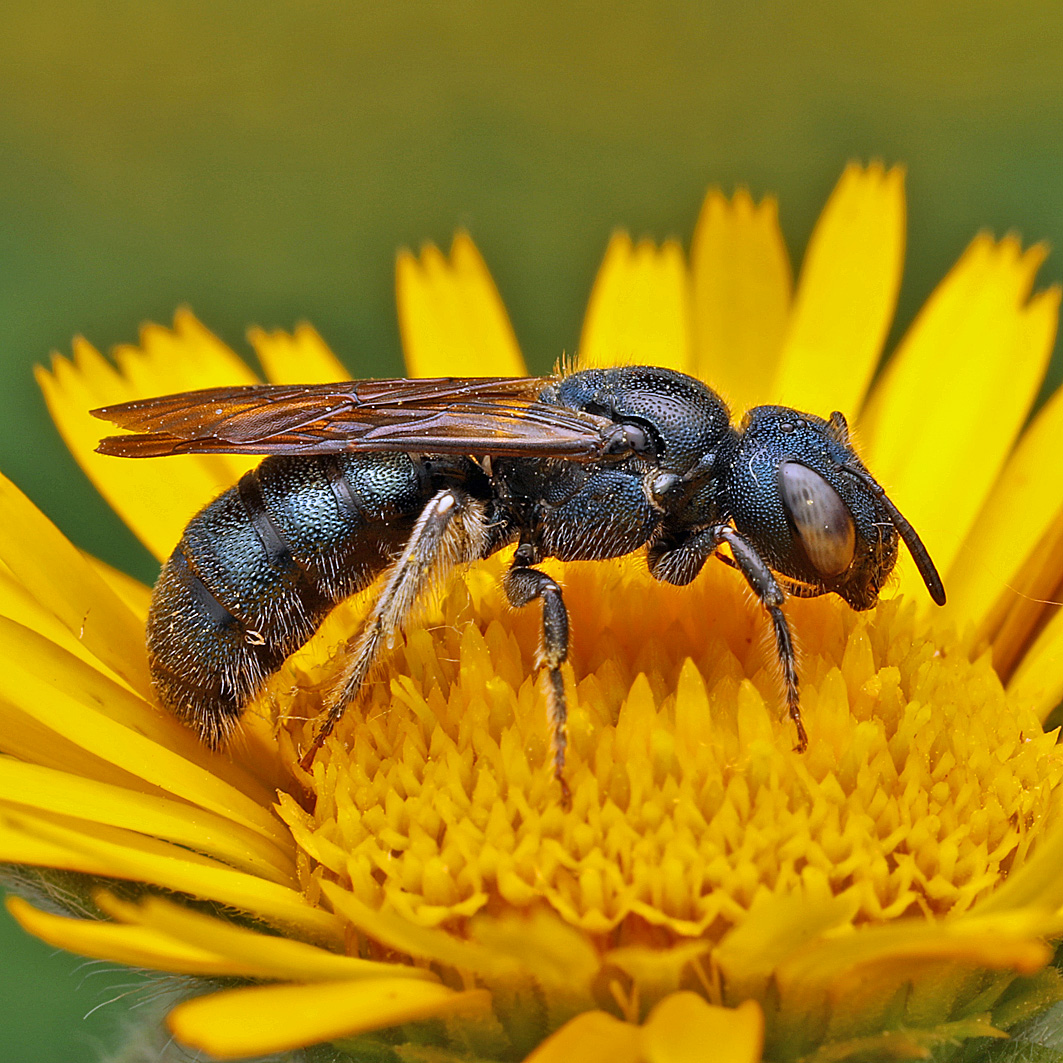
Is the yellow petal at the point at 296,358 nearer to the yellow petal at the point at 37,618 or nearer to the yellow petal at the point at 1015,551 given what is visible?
the yellow petal at the point at 37,618

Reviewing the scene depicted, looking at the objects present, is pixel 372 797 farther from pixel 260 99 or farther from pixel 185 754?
pixel 260 99

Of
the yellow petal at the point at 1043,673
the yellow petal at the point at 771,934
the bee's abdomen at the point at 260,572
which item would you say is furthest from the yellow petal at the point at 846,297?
the yellow petal at the point at 771,934

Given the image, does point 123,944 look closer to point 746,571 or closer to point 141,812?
point 141,812

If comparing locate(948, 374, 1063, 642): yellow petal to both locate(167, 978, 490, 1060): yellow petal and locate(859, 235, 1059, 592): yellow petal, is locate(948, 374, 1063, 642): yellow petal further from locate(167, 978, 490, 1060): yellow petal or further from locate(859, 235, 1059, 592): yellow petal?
locate(167, 978, 490, 1060): yellow petal

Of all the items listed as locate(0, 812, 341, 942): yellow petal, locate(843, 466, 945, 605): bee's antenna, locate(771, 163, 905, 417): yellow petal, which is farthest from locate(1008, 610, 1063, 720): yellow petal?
locate(0, 812, 341, 942): yellow petal

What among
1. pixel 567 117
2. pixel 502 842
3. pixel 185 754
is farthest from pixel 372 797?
pixel 567 117

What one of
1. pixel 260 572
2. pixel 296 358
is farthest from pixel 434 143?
pixel 260 572

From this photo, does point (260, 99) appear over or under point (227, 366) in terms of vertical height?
over
